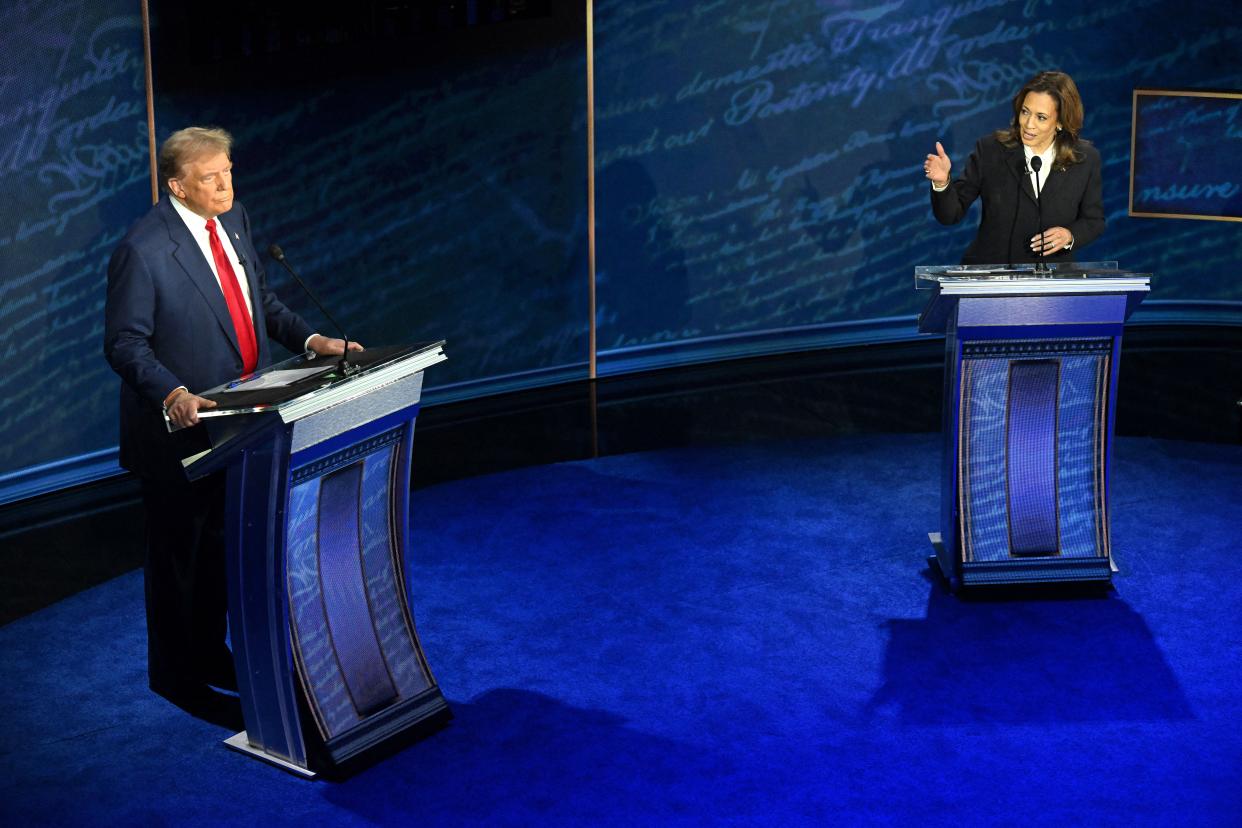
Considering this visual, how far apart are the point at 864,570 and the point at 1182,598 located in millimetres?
957

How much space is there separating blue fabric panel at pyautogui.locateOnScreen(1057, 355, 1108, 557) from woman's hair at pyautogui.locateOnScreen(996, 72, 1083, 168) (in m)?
0.71

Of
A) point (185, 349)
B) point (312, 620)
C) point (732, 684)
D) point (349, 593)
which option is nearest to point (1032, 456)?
point (732, 684)

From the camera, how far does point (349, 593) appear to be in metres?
3.49

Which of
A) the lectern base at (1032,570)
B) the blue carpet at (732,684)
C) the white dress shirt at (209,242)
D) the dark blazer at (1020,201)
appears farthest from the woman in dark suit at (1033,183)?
the white dress shirt at (209,242)

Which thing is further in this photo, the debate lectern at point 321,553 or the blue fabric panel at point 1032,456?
the blue fabric panel at point 1032,456

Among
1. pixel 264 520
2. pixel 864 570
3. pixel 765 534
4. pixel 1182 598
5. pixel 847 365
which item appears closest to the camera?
pixel 264 520

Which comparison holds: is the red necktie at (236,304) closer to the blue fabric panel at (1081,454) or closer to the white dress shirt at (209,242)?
the white dress shirt at (209,242)

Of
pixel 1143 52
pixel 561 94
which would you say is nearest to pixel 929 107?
pixel 1143 52

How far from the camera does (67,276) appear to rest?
18.3 feet

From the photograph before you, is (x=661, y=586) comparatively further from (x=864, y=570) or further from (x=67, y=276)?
(x=67, y=276)

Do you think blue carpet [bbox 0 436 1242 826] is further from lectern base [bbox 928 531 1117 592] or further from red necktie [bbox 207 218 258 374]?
red necktie [bbox 207 218 258 374]

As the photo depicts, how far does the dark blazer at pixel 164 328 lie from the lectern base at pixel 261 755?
656 mm

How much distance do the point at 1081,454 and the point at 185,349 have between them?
257 cm

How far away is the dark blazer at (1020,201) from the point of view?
466cm
